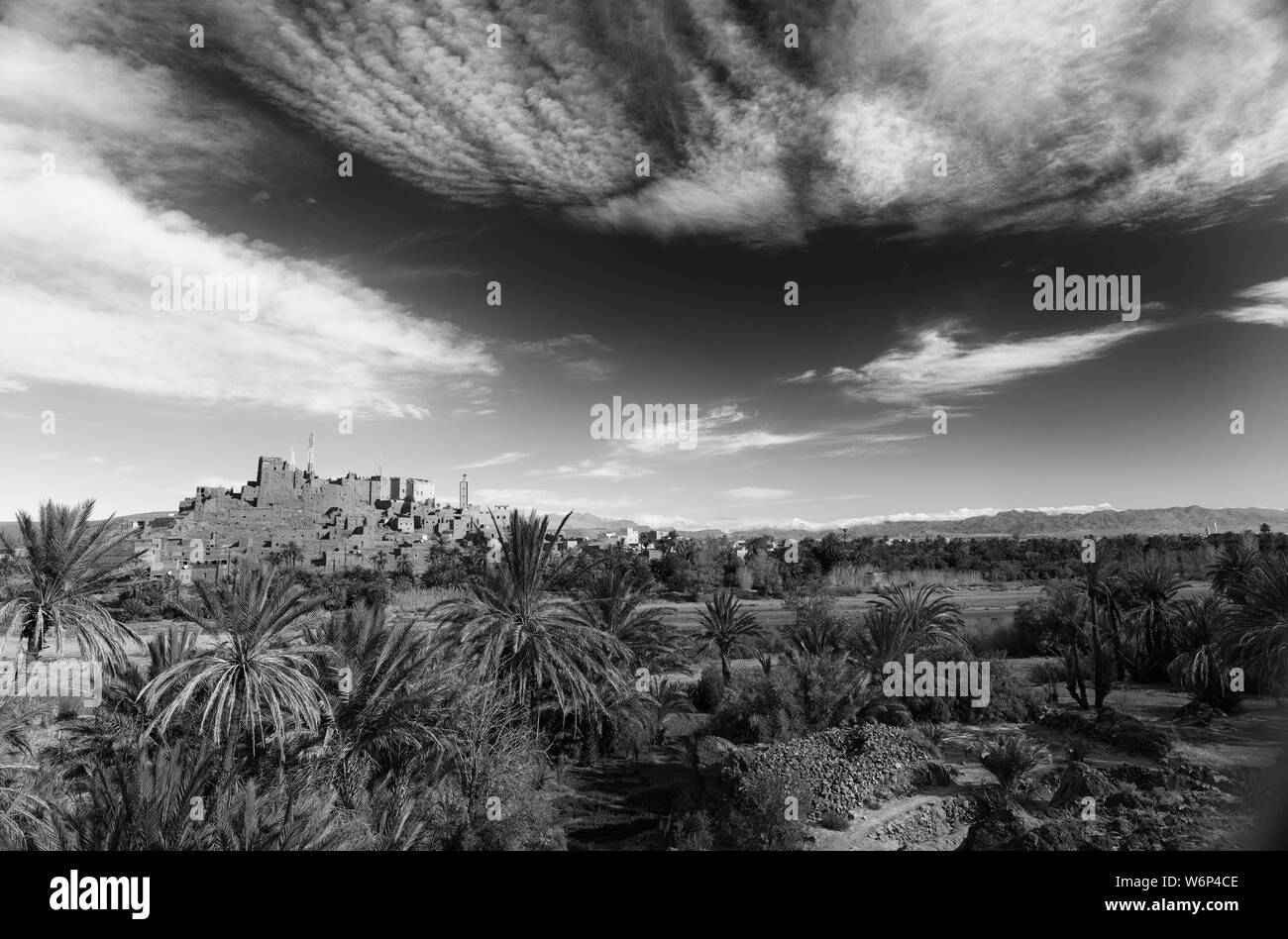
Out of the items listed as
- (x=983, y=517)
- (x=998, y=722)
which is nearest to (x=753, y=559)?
(x=998, y=722)

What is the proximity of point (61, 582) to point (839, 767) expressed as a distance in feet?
41.3

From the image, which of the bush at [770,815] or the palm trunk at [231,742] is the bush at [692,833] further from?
the palm trunk at [231,742]

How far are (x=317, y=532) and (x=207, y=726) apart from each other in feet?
239

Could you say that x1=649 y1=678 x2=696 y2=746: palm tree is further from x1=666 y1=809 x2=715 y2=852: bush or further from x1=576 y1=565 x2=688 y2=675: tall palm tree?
x1=666 y1=809 x2=715 y2=852: bush

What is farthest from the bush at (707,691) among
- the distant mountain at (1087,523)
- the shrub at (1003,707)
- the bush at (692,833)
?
the distant mountain at (1087,523)

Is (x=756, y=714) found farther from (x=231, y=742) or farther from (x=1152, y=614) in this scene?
(x=1152, y=614)

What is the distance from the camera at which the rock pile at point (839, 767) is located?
1039cm

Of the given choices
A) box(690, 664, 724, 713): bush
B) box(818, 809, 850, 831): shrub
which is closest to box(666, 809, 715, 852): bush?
box(818, 809, 850, 831): shrub

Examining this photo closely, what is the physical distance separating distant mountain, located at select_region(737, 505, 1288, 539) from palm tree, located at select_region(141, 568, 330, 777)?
330 feet

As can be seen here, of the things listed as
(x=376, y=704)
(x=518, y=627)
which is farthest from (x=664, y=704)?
(x=376, y=704)

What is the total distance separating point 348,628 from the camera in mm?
9602

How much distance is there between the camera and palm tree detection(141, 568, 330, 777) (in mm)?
6996

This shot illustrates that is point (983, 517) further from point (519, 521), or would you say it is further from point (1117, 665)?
point (519, 521)

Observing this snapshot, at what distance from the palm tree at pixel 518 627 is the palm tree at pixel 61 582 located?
447cm
